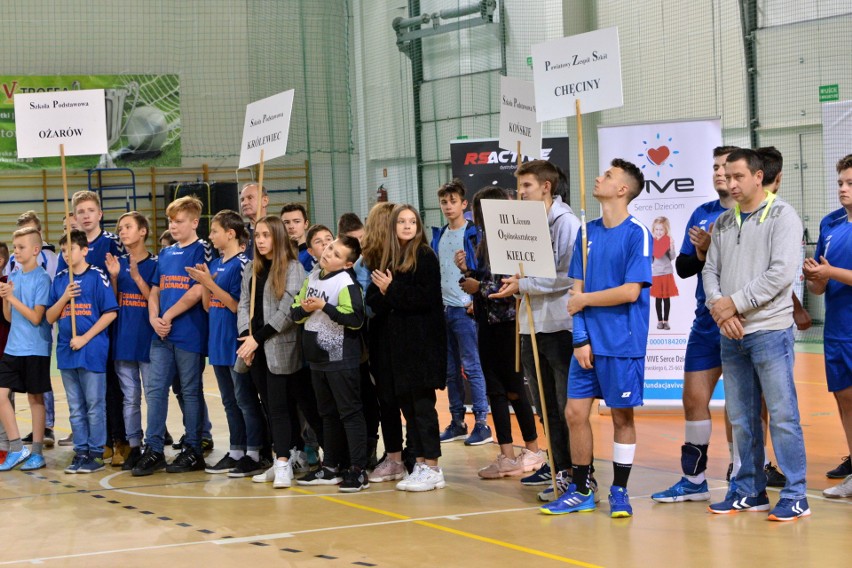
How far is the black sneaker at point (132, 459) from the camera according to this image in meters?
6.24

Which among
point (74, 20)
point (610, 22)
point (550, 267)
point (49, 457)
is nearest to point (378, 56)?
point (610, 22)

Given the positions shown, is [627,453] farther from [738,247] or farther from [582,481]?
[738,247]

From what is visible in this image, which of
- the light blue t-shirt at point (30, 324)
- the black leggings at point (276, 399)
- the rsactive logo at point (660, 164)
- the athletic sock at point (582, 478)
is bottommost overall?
the athletic sock at point (582, 478)

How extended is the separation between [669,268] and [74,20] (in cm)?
1243

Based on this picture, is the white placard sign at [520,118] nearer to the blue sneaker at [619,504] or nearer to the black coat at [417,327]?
the black coat at [417,327]

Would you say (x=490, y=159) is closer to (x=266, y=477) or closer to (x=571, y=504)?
(x=266, y=477)

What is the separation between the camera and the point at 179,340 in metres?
6.12

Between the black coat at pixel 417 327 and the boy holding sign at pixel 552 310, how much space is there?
369mm

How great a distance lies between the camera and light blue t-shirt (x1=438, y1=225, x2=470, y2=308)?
6.88 m

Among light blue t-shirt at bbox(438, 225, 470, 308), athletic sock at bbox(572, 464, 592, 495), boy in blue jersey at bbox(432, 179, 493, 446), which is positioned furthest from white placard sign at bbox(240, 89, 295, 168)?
athletic sock at bbox(572, 464, 592, 495)

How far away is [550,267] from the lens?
4789 mm

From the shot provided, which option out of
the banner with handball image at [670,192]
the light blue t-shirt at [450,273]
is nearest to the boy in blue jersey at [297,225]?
the light blue t-shirt at [450,273]

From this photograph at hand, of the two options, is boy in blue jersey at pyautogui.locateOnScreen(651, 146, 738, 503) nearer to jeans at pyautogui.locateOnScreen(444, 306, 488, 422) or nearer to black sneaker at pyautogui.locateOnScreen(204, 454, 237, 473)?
jeans at pyautogui.locateOnScreen(444, 306, 488, 422)

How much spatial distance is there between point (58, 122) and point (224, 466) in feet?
8.01
